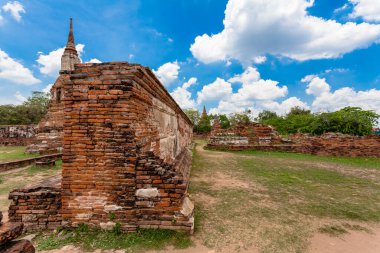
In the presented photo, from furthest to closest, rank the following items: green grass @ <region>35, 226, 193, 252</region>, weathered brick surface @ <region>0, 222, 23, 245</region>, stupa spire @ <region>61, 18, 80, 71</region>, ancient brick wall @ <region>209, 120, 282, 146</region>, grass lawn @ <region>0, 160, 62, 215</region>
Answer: ancient brick wall @ <region>209, 120, 282, 146</region> < stupa spire @ <region>61, 18, 80, 71</region> < grass lawn @ <region>0, 160, 62, 215</region> < green grass @ <region>35, 226, 193, 252</region> < weathered brick surface @ <region>0, 222, 23, 245</region>

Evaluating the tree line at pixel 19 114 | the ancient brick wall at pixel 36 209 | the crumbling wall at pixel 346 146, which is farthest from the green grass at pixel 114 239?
the tree line at pixel 19 114

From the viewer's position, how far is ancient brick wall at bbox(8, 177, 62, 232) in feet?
9.62

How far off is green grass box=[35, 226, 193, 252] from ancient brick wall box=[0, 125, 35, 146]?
17.9m

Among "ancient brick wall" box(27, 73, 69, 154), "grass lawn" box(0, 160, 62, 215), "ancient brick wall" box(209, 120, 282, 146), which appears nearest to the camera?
"grass lawn" box(0, 160, 62, 215)

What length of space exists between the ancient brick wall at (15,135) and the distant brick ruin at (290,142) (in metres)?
15.0

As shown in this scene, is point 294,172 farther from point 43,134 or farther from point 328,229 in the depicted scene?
point 43,134

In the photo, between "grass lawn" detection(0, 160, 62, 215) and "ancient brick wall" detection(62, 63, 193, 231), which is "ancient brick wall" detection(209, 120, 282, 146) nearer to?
"grass lawn" detection(0, 160, 62, 215)

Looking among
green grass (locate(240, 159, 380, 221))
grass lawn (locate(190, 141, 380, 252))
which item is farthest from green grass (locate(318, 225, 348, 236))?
green grass (locate(240, 159, 380, 221))

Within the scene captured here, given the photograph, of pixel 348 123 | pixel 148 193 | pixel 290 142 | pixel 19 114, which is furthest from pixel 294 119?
pixel 19 114

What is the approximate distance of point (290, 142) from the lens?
1294 cm

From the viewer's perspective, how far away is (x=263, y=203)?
→ 3.99 metres

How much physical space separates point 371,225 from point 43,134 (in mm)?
12711

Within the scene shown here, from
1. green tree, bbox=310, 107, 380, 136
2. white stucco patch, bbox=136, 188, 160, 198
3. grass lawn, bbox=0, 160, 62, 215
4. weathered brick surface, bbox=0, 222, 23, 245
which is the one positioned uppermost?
green tree, bbox=310, 107, 380, 136

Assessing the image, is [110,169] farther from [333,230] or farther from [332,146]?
[332,146]
